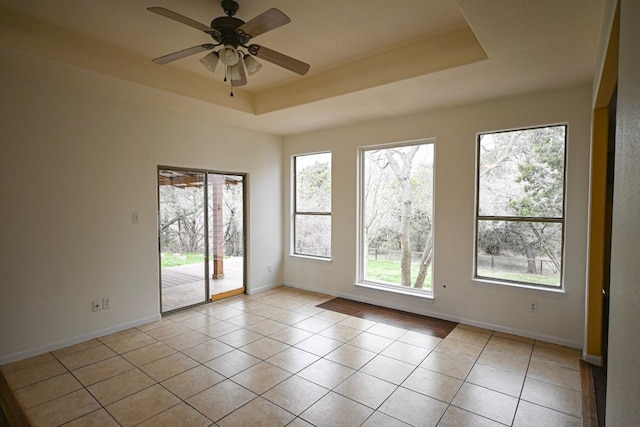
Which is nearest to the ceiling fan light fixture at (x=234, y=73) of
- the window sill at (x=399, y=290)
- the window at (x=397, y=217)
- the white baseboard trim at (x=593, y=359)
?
the window at (x=397, y=217)

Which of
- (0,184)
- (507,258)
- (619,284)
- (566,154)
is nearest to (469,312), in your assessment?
(507,258)

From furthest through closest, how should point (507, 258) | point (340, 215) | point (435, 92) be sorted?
point (340, 215) → point (507, 258) → point (435, 92)

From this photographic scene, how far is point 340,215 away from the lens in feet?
17.4

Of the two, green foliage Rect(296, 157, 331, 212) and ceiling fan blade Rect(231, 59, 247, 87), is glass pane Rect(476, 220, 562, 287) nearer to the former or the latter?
green foliage Rect(296, 157, 331, 212)

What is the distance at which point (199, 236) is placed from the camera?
4859 millimetres

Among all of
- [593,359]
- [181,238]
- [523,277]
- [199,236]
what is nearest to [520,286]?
[523,277]

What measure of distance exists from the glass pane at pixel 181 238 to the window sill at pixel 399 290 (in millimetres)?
2411

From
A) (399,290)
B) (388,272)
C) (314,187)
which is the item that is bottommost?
(399,290)

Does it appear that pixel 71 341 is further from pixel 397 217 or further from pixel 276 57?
pixel 397 217

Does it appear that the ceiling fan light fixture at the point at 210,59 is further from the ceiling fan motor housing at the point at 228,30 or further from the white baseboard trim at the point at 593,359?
the white baseboard trim at the point at 593,359

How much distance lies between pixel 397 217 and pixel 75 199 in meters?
3.95

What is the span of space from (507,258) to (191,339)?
12.3ft

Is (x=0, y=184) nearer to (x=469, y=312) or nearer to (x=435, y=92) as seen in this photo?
(x=435, y=92)

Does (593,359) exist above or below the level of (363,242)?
below
